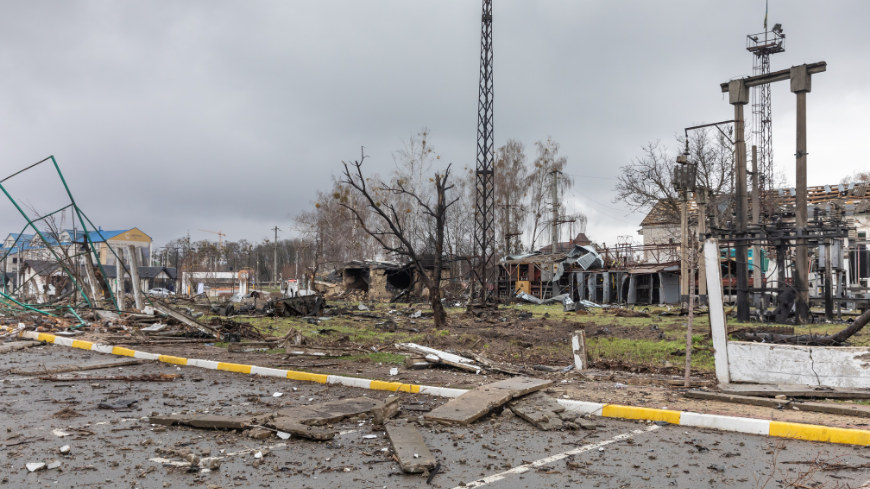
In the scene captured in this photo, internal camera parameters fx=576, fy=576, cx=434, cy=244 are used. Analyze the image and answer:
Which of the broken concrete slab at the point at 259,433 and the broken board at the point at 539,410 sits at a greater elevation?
the broken concrete slab at the point at 259,433

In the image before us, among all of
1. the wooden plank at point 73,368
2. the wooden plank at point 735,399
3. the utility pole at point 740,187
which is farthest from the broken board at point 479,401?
the utility pole at point 740,187

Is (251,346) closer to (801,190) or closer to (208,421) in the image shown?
(208,421)

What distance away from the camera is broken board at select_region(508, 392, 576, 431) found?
629cm

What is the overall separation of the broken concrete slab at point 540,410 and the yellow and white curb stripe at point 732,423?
30 centimetres

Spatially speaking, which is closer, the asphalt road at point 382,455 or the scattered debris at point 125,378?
the asphalt road at point 382,455

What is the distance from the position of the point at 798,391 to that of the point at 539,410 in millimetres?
3546

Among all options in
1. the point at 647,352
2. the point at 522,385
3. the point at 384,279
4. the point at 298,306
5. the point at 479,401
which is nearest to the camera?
the point at 479,401

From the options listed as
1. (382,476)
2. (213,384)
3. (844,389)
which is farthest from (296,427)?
(844,389)

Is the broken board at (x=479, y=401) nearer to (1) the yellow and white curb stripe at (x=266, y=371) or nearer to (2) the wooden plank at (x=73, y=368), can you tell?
(1) the yellow and white curb stripe at (x=266, y=371)

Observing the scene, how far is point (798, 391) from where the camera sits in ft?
24.4

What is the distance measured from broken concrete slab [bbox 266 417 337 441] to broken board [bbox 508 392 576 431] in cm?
220

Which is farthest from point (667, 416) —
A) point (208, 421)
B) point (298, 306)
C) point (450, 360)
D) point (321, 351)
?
point (298, 306)

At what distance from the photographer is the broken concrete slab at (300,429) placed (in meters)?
5.62

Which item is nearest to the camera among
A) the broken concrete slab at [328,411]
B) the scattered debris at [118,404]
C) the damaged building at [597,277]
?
the broken concrete slab at [328,411]
